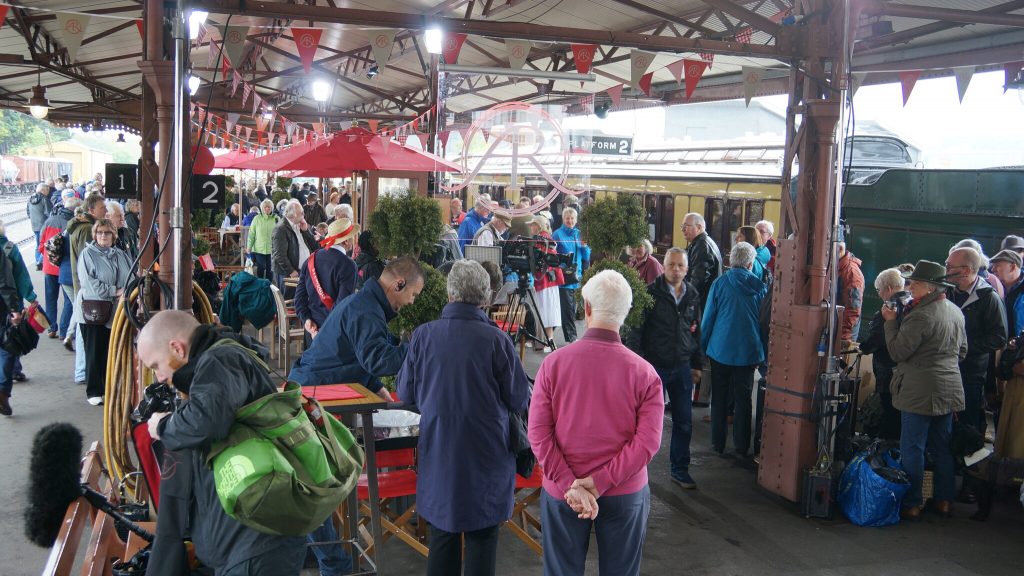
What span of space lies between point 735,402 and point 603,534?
389 cm

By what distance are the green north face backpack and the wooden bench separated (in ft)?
2.10

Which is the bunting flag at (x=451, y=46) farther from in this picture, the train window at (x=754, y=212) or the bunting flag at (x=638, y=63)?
the train window at (x=754, y=212)

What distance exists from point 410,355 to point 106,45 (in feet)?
40.8

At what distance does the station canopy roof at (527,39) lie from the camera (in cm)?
609

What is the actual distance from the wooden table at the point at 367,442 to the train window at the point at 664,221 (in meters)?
11.2

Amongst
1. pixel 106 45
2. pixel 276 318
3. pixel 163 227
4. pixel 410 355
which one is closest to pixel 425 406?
pixel 410 355

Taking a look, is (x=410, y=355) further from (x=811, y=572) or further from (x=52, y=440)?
(x=811, y=572)

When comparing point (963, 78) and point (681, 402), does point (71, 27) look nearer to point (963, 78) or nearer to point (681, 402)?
point (681, 402)

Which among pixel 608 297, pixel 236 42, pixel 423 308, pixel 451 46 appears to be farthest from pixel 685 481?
pixel 236 42

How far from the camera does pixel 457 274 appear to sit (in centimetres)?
362

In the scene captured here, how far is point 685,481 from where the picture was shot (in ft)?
19.7

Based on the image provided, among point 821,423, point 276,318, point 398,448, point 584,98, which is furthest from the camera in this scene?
point 584,98

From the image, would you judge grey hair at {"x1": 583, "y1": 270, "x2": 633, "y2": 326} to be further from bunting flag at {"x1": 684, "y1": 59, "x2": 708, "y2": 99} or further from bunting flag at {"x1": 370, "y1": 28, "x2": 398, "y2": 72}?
bunting flag at {"x1": 684, "y1": 59, "x2": 708, "y2": 99}

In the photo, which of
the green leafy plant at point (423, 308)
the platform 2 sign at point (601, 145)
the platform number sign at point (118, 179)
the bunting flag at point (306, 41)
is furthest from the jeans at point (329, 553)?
the platform 2 sign at point (601, 145)
